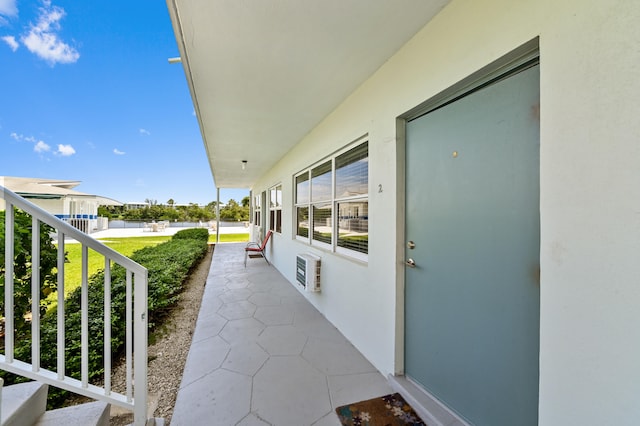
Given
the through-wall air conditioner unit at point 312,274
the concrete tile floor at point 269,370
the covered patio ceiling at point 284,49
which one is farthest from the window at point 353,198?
the concrete tile floor at point 269,370

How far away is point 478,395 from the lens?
4.71 feet

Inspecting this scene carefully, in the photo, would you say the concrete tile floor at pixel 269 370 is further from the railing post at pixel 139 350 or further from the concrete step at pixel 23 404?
the concrete step at pixel 23 404

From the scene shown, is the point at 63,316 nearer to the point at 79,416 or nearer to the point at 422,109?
the point at 79,416

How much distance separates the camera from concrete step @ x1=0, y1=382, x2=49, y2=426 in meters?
1.12

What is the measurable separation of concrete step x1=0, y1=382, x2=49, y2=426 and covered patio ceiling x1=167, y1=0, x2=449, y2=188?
2247 millimetres

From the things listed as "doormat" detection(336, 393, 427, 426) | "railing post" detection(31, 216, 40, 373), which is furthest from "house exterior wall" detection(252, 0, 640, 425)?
"railing post" detection(31, 216, 40, 373)

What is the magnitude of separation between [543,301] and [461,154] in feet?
2.88

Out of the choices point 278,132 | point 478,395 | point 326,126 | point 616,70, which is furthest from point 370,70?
point 478,395

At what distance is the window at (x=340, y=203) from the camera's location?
8.63ft

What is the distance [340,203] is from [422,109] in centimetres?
153

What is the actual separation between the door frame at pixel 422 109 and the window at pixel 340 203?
1.86 feet

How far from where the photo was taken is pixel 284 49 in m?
1.93

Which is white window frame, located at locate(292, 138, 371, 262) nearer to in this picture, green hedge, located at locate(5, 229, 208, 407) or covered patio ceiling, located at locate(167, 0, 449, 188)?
covered patio ceiling, located at locate(167, 0, 449, 188)

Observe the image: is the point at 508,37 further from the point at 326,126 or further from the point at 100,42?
the point at 100,42
